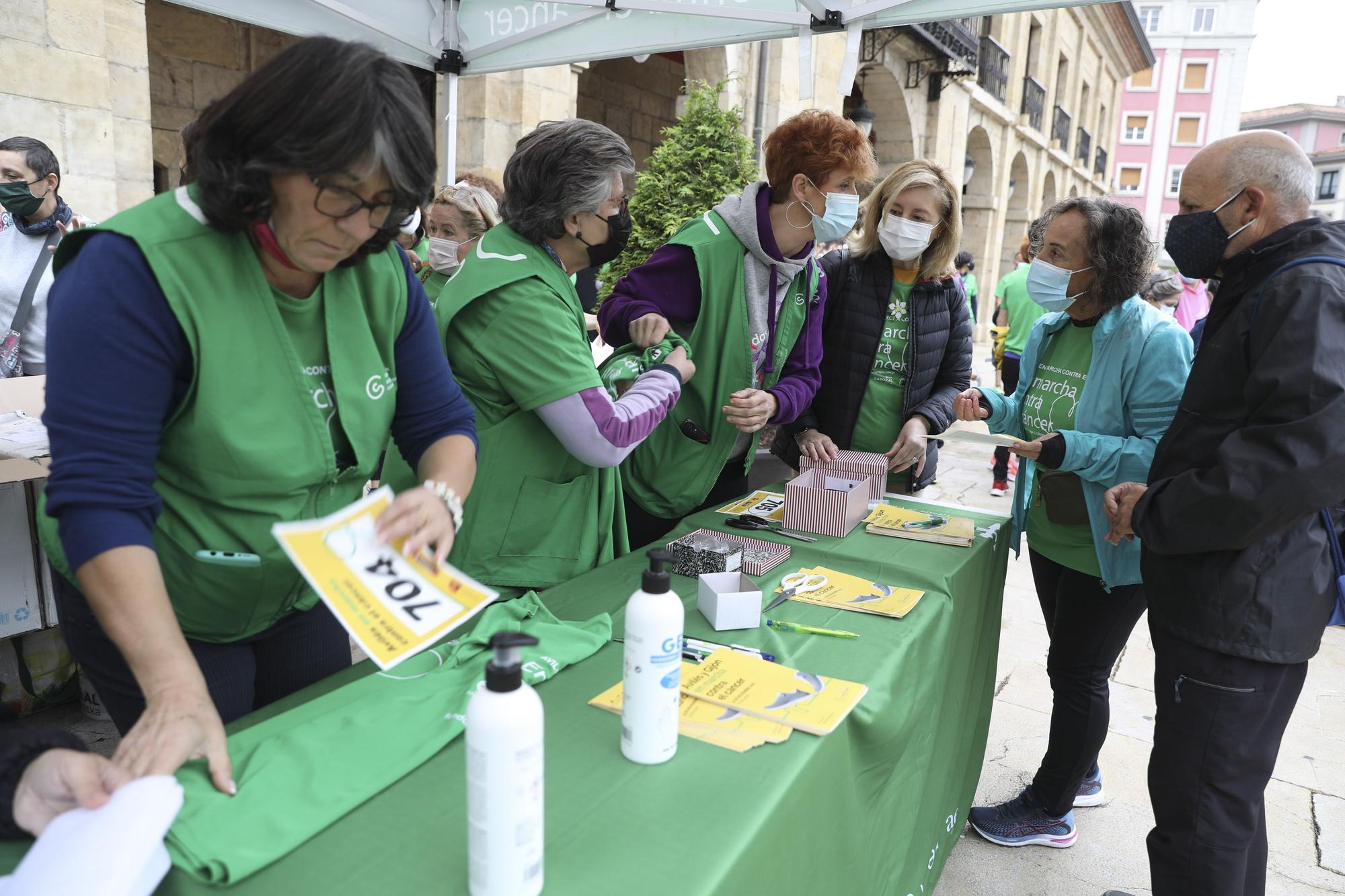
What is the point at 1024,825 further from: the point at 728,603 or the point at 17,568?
the point at 17,568

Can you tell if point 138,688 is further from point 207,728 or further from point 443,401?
point 443,401

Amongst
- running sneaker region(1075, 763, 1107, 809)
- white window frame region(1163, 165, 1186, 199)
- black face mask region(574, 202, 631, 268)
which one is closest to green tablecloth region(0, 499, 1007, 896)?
black face mask region(574, 202, 631, 268)

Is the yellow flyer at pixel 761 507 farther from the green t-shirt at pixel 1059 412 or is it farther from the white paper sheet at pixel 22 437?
the white paper sheet at pixel 22 437

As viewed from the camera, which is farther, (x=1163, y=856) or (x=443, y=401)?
(x=1163, y=856)

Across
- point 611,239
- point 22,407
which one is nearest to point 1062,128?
point 611,239

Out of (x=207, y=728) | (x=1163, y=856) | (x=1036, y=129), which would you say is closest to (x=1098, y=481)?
(x=1163, y=856)

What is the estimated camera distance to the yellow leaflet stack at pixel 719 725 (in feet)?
3.98

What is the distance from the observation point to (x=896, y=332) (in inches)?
115

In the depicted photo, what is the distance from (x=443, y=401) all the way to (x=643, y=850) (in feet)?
2.76

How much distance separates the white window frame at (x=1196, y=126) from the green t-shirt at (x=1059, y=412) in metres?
54.2

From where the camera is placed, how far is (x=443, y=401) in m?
1.50

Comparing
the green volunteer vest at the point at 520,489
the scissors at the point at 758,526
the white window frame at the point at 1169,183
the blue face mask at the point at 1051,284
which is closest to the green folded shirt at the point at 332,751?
the green volunteer vest at the point at 520,489

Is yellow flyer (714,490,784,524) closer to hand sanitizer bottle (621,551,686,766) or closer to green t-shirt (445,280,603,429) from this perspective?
green t-shirt (445,280,603,429)

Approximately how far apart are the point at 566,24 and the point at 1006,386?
12.6 feet
